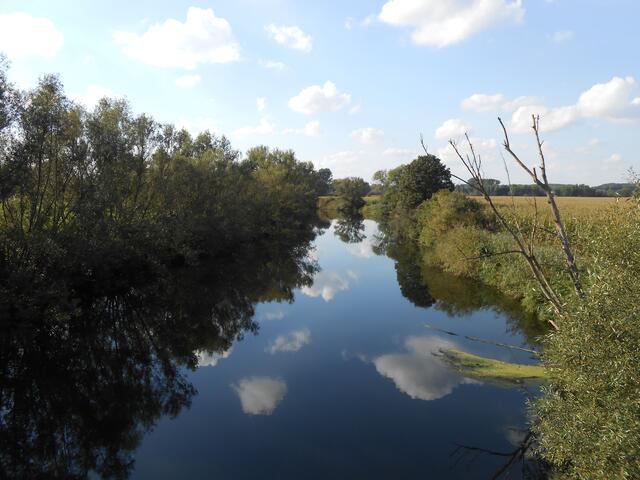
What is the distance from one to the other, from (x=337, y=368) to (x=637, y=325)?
386 inches

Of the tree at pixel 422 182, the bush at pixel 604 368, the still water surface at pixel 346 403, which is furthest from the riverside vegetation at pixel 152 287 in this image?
the tree at pixel 422 182

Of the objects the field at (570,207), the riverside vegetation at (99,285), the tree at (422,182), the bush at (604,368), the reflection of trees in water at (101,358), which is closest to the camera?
the bush at (604,368)

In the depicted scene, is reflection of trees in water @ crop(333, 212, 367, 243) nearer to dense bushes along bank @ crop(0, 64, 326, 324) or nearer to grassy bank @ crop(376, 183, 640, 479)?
dense bushes along bank @ crop(0, 64, 326, 324)

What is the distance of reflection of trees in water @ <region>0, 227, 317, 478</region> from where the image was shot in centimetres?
949

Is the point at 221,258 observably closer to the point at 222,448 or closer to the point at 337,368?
the point at 337,368

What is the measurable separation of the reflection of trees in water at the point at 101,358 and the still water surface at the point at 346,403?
86 cm

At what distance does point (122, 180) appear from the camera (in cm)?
2177

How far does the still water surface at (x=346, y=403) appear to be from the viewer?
9117 millimetres

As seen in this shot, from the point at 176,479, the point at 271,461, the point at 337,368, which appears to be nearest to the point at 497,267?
the point at 337,368

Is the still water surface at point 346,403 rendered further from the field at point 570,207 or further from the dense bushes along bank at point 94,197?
the dense bushes along bank at point 94,197

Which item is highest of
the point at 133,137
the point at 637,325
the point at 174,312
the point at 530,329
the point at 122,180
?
the point at 133,137

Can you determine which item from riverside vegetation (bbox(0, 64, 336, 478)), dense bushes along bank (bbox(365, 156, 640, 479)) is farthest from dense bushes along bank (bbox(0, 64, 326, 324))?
dense bushes along bank (bbox(365, 156, 640, 479))

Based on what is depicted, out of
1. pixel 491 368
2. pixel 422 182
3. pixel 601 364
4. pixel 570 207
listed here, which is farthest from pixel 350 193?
pixel 601 364

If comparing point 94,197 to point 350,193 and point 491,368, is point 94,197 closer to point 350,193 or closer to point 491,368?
point 491,368
